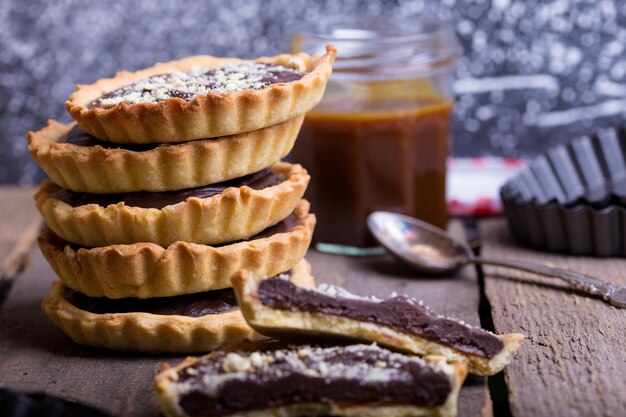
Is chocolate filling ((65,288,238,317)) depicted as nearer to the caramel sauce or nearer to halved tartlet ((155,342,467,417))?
halved tartlet ((155,342,467,417))

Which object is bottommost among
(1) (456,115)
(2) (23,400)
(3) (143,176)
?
(1) (456,115)

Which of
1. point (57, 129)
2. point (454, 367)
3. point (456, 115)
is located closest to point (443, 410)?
point (454, 367)

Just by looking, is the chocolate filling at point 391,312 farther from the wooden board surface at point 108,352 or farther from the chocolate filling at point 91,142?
the chocolate filling at point 91,142

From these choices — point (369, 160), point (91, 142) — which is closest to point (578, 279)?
point (369, 160)

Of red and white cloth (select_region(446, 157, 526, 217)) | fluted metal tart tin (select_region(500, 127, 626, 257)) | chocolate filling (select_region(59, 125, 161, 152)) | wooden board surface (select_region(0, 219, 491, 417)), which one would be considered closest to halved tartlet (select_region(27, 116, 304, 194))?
chocolate filling (select_region(59, 125, 161, 152))

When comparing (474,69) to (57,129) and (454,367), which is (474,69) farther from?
(454,367)

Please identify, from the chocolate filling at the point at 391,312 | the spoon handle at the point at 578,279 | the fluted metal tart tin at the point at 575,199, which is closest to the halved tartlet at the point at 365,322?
the chocolate filling at the point at 391,312

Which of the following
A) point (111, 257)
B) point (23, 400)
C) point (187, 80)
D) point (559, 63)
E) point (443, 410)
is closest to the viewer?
point (23, 400)

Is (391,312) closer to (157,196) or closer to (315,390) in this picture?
(315,390)
